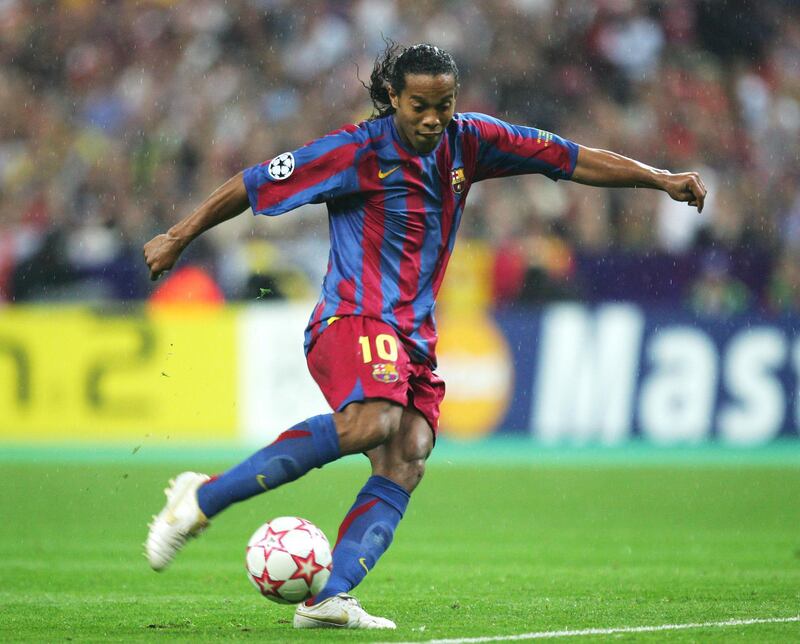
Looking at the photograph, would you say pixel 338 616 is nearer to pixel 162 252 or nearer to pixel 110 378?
pixel 162 252

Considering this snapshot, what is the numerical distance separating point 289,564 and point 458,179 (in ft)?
5.19

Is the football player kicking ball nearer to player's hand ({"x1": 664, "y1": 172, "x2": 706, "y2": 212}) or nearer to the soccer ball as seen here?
player's hand ({"x1": 664, "y1": 172, "x2": 706, "y2": 212})

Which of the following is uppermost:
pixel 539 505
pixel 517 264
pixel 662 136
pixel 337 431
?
pixel 662 136

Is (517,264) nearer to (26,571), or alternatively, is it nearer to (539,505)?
(539,505)

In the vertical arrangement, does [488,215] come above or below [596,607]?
above

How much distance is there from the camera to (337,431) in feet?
16.5

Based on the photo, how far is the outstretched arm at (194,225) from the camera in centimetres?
513

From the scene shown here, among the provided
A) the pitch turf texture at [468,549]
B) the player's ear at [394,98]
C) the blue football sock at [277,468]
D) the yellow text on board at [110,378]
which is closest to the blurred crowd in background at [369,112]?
the yellow text on board at [110,378]

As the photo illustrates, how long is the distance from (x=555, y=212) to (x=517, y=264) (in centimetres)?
113

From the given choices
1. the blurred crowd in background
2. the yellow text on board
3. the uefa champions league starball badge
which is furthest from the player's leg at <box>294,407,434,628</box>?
the blurred crowd in background

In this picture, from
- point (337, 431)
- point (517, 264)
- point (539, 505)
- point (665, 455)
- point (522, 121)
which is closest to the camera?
point (337, 431)

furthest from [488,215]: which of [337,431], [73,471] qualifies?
[337,431]

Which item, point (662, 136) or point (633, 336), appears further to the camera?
point (662, 136)

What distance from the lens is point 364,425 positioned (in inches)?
199
